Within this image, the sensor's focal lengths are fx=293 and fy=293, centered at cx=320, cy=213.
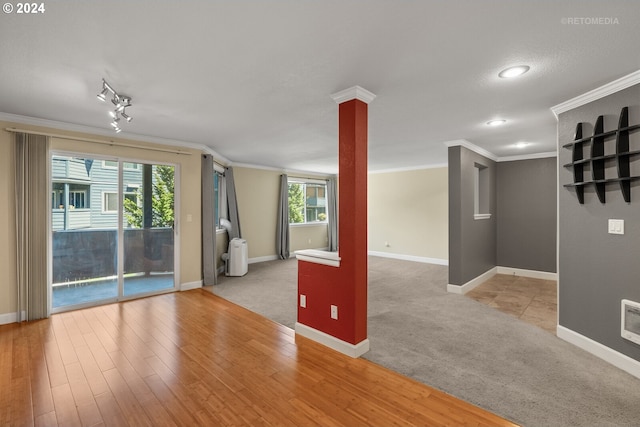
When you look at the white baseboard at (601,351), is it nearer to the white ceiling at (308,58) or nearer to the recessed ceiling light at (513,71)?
the white ceiling at (308,58)

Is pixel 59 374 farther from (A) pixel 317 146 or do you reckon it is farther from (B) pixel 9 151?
(A) pixel 317 146

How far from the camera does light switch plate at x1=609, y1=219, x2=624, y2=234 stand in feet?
8.30

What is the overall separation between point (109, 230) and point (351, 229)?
3.62 m

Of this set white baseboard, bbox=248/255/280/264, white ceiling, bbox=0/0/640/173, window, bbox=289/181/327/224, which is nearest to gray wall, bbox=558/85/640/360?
white ceiling, bbox=0/0/640/173

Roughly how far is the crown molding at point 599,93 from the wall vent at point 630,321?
180 cm

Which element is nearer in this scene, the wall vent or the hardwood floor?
the hardwood floor

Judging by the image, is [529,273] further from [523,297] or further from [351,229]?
[351,229]

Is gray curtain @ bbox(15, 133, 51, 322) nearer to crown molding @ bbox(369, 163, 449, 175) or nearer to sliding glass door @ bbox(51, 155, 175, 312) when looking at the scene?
sliding glass door @ bbox(51, 155, 175, 312)

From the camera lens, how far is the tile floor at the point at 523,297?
3613 mm

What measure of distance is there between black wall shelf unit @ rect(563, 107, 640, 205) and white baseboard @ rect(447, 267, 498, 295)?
2.20 m

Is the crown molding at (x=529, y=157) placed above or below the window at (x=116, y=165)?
above

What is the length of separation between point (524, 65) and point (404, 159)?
4.06 meters

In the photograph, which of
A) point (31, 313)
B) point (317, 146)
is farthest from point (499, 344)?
point (31, 313)

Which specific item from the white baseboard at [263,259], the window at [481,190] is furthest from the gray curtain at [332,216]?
the window at [481,190]
